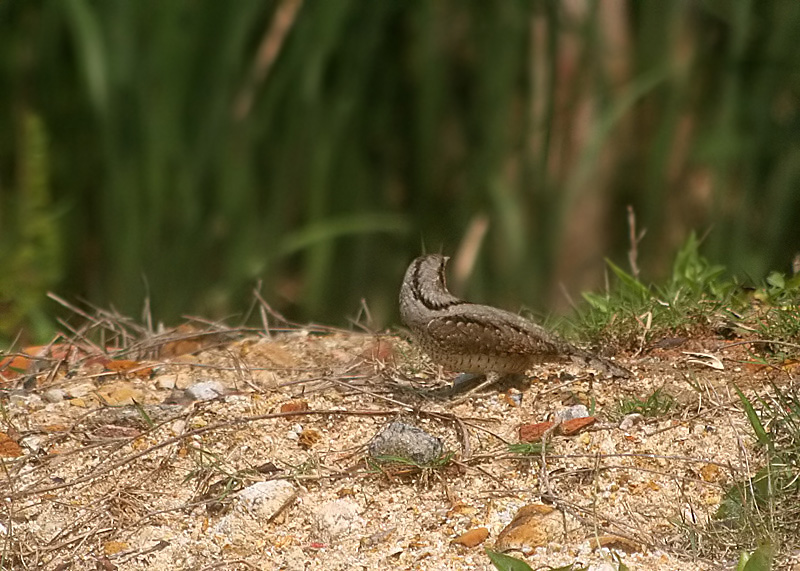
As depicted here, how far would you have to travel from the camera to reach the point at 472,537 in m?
2.62

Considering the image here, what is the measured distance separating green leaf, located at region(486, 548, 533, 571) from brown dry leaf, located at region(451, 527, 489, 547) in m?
0.17

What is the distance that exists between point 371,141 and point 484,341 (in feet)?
9.98

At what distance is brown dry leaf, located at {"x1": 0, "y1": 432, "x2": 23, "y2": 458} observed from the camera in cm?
311

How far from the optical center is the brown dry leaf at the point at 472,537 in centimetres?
262

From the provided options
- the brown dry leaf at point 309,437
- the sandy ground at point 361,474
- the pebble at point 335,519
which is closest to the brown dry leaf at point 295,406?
the sandy ground at point 361,474

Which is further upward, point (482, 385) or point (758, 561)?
point (758, 561)

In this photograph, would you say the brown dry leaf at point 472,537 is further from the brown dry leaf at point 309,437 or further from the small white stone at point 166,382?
the small white stone at point 166,382

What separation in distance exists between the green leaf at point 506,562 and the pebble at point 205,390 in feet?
4.03

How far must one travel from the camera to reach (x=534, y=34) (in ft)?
19.4

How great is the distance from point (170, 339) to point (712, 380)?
182cm

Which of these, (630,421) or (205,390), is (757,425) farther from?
(205,390)

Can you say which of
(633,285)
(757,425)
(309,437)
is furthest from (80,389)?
(757,425)

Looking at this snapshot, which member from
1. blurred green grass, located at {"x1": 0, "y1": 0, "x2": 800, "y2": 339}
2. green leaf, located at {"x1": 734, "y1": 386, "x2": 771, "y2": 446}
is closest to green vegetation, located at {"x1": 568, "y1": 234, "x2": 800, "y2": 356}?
green leaf, located at {"x1": 734, "y1": 386, "x2": 771, "y2": 446}

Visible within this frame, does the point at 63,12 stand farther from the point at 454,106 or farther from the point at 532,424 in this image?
the point at 532,424
